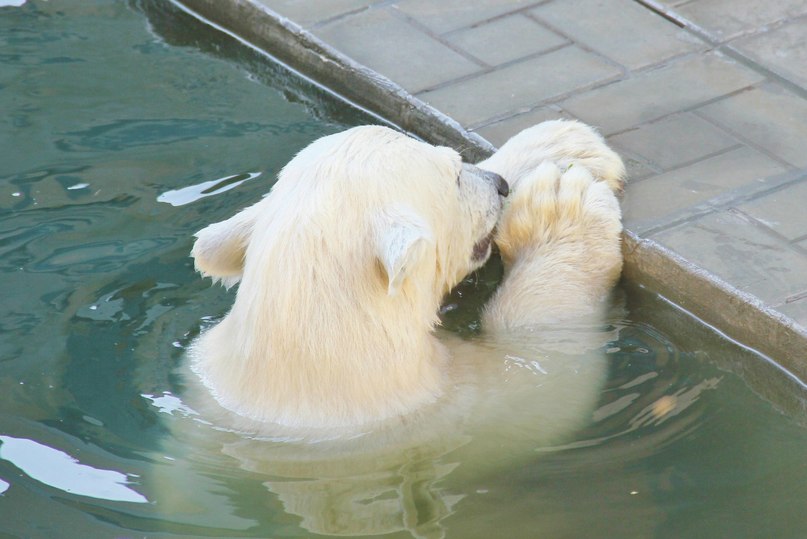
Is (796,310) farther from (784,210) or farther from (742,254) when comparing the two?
(784,210)

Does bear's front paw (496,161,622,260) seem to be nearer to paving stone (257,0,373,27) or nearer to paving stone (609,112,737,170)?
paving stone (609,112,737,170)

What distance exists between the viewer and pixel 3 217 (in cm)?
563

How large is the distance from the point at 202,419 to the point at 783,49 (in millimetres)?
3250

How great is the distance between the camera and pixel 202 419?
4.52 m

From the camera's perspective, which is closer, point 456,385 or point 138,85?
point 456,385

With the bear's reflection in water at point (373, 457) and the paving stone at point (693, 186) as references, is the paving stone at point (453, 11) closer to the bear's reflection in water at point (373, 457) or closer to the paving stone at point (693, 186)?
the paving stone at point (693, 186)

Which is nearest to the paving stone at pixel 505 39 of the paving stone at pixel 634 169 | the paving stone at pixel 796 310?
the paving stone at pixel 634 169

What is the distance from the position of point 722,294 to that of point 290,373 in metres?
1.69

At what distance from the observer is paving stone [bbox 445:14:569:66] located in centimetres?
620

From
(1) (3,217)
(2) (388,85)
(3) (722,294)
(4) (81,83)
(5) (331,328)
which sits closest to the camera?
(5) (331,328)

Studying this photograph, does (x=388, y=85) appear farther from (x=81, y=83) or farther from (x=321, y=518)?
(x=321, y=518)

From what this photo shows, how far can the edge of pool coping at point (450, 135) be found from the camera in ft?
15.7

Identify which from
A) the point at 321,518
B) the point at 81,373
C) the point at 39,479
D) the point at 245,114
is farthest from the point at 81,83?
the point at 321,518

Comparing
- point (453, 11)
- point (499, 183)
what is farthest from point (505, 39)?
point (499, 183)
